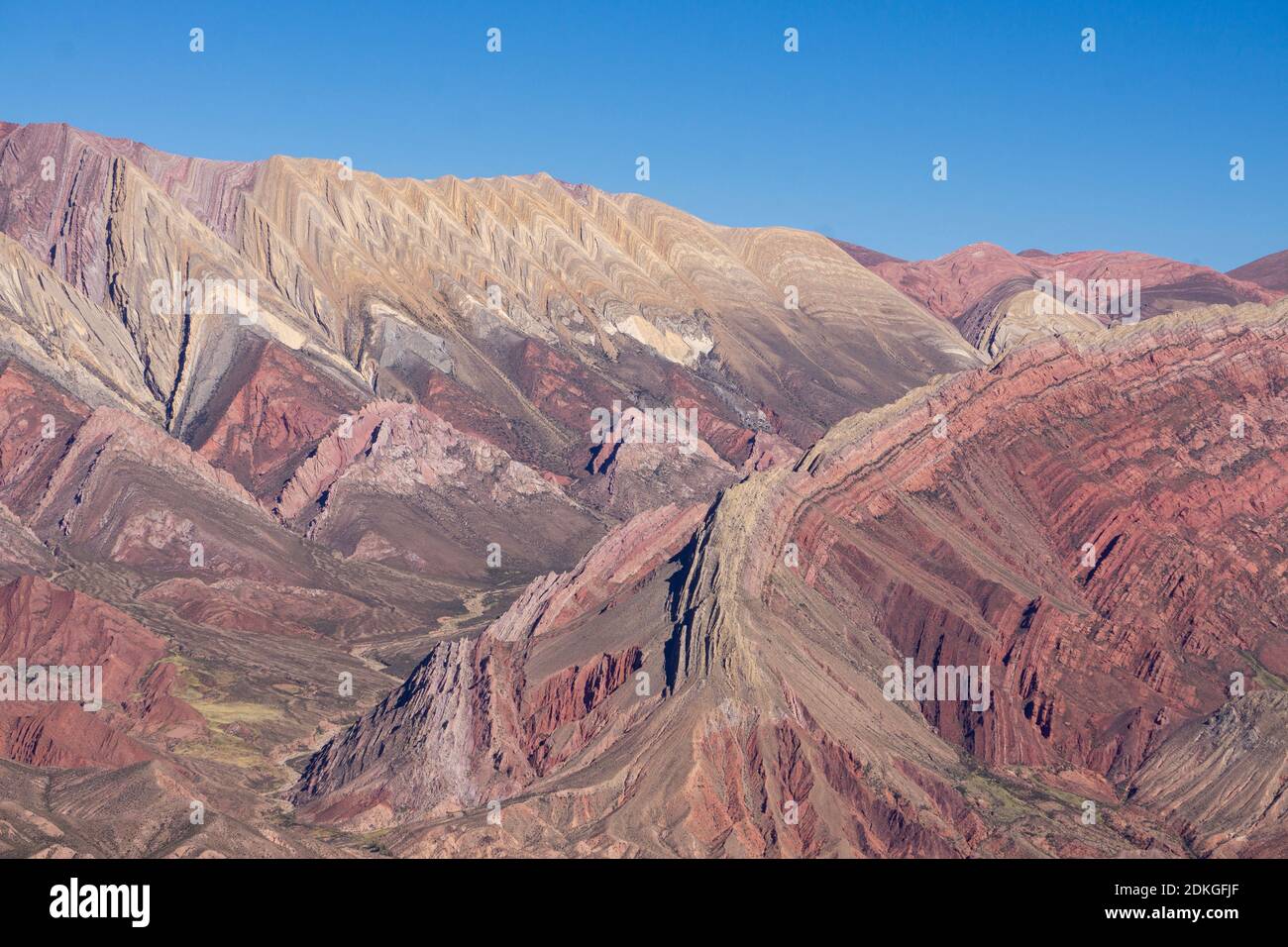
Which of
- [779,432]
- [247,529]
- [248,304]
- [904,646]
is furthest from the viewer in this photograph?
[779,432]

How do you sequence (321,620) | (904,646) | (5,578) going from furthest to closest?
(321,620) → (5,578) → (904,646)

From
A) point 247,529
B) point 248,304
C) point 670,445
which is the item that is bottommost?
point 247,529

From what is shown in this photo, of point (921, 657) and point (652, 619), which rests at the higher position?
point (652, 619)

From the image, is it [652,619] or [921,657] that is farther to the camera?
[921,657]

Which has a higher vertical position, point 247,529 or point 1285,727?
point 247,529

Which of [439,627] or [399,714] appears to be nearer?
[399,714]
